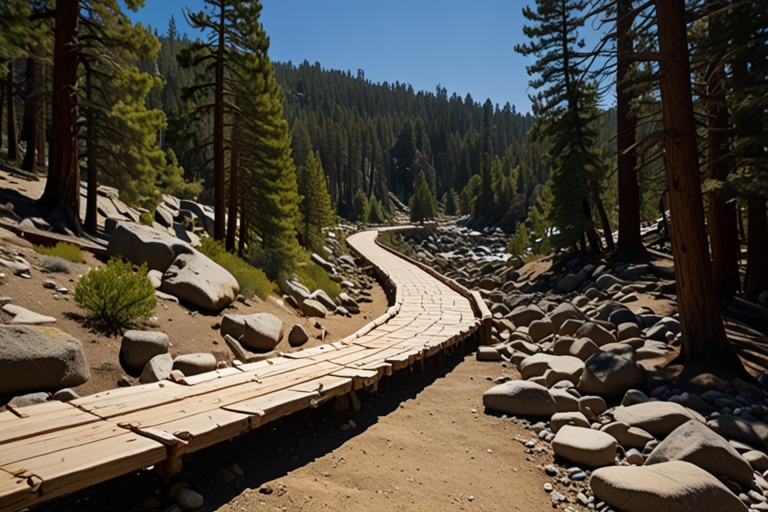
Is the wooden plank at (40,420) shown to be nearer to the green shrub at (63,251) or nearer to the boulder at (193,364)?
the boulder at (193,364)

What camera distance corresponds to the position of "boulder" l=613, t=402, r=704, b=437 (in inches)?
186

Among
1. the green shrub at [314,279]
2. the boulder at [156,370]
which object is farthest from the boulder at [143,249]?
the green shrub at [314,279]

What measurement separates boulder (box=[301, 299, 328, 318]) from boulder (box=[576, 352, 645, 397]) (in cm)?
842

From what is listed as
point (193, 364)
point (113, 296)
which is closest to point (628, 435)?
point (193, 364)

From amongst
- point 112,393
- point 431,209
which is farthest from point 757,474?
point 431,209

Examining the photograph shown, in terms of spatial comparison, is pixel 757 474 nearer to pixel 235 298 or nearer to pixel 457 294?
pixel 235 298

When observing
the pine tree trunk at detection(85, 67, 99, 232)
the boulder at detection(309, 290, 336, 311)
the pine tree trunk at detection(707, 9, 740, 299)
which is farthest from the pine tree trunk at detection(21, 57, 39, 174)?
the pine tree trunk at detection(707, 9, 740, 299)

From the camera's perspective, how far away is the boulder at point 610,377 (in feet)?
A: 19.7

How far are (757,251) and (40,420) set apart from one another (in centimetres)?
1422

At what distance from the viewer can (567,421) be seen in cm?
509

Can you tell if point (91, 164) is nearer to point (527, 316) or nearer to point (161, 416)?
point (161, 416)

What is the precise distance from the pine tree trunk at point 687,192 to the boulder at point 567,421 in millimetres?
2635

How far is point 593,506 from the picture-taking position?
12.0 ft

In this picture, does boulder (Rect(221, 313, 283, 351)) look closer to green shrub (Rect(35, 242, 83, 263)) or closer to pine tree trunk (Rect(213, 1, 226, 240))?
green shrub (Rect(35, 242, 83, 263))
